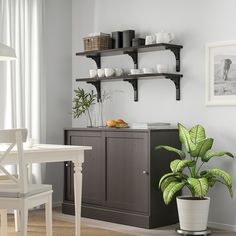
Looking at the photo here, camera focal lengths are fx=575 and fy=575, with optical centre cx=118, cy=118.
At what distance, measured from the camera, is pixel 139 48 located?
18.7 ft

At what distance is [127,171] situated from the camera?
550 cm

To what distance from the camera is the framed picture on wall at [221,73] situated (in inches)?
206

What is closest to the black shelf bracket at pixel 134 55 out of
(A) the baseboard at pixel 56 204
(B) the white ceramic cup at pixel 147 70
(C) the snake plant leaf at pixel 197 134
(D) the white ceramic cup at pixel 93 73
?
(B) the white ceramic cup at pixel 147 70

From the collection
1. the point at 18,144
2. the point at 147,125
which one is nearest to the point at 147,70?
the point at 147,125

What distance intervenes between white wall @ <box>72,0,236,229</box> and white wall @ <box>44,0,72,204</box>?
348 mm

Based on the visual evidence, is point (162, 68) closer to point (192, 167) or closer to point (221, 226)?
point (192, 167)

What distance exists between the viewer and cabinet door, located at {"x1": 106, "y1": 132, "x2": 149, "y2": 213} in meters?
5.34

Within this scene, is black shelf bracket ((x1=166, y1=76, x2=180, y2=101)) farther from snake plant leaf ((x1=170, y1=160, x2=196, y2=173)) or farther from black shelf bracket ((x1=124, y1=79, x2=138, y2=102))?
snake plant leaf ((x1=170, y1=160, x2=196, y2=173))

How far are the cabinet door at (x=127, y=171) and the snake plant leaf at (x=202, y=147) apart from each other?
48 centimetres

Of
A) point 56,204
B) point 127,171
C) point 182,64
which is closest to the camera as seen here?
point 127,171

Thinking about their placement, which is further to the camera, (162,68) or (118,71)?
(118,71)

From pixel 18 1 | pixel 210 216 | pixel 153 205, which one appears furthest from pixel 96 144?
pixel 18 1

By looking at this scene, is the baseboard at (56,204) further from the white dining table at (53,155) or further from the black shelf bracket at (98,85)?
the white dining table at (53,155)

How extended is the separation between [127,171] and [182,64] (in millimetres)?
1169
